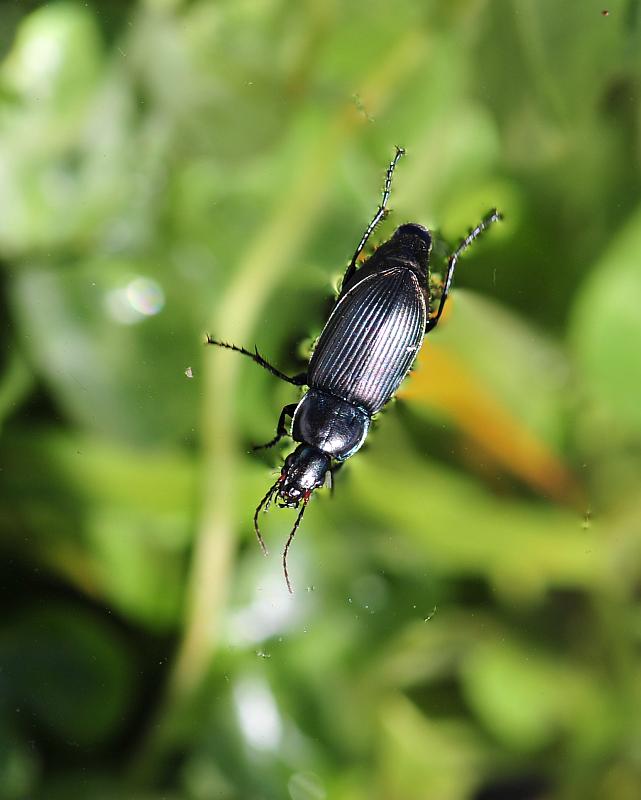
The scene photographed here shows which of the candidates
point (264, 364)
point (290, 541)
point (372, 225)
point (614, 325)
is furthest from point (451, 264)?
point (290, 541)

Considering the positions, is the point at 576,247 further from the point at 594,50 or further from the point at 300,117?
the point at 300,117

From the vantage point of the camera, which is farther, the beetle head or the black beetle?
the beetle head

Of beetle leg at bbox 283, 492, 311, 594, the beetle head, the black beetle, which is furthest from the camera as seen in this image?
beetle leg at bbox 283, 492, 311, 594

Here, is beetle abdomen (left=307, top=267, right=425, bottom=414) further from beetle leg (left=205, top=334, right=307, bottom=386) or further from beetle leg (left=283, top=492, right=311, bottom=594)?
beetle leg (left=283, top=492, right=311, bottom=594)

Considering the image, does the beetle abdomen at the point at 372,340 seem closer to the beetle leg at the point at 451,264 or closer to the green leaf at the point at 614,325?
the beetle leg at the point at 451,264

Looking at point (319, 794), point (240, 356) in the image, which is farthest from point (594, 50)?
point (319, 794)

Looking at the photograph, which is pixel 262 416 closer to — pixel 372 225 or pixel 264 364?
pixel 264 364

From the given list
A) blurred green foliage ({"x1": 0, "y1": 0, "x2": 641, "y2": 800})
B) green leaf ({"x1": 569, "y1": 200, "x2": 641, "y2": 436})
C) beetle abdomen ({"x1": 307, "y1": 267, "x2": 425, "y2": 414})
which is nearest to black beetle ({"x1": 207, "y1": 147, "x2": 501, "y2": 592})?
beetle abdomen ({"x1": 307, "y1": 267, "x2": 425, "y2": 414})
